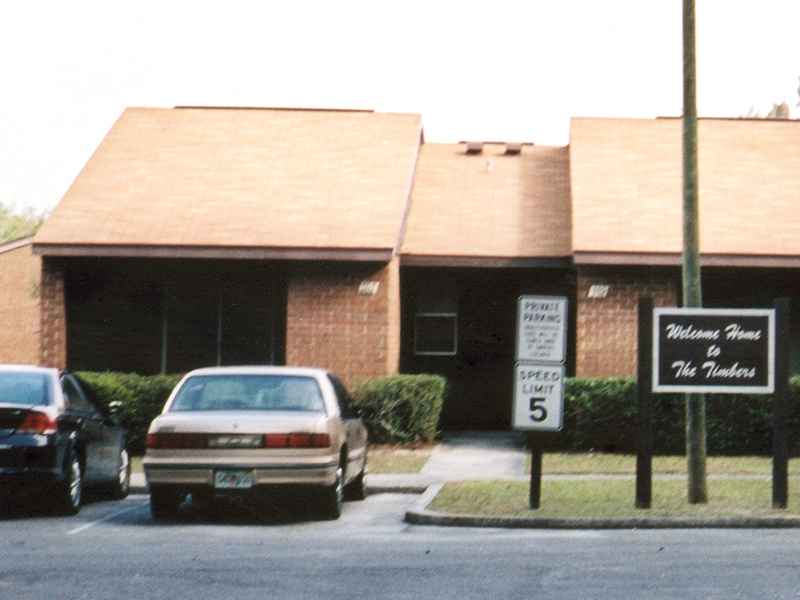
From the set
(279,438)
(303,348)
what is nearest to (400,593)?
(279,438)

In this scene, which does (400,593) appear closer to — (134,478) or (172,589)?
(172,589)

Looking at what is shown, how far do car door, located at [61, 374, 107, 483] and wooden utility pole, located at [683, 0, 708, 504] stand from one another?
614cm

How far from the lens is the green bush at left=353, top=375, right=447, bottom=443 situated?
77.8 feet

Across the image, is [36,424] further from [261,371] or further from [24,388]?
[261,371]

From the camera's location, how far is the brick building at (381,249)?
25266mm

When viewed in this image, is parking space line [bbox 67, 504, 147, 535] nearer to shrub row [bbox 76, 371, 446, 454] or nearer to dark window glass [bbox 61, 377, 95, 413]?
dark window glass [bbox 61, 377, 95, 413]

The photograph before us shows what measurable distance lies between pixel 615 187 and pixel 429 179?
162 inches

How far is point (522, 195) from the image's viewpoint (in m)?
29.6

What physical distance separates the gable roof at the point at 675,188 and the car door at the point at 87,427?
990 centimetres

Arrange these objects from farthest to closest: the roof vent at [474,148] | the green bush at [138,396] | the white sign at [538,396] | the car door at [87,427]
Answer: the roof vent at [474,148] → the green bush at [138,396] → the car door at [87,427] → the white sign at [538,396]

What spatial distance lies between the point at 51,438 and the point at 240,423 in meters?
1.84

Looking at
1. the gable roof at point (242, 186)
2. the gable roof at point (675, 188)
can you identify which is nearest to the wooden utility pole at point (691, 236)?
the gable roof at point (675, 188)

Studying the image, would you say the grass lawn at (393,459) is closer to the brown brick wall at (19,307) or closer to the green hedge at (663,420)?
the green hedge at (663,420)

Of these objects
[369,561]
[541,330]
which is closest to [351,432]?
[541,330]
